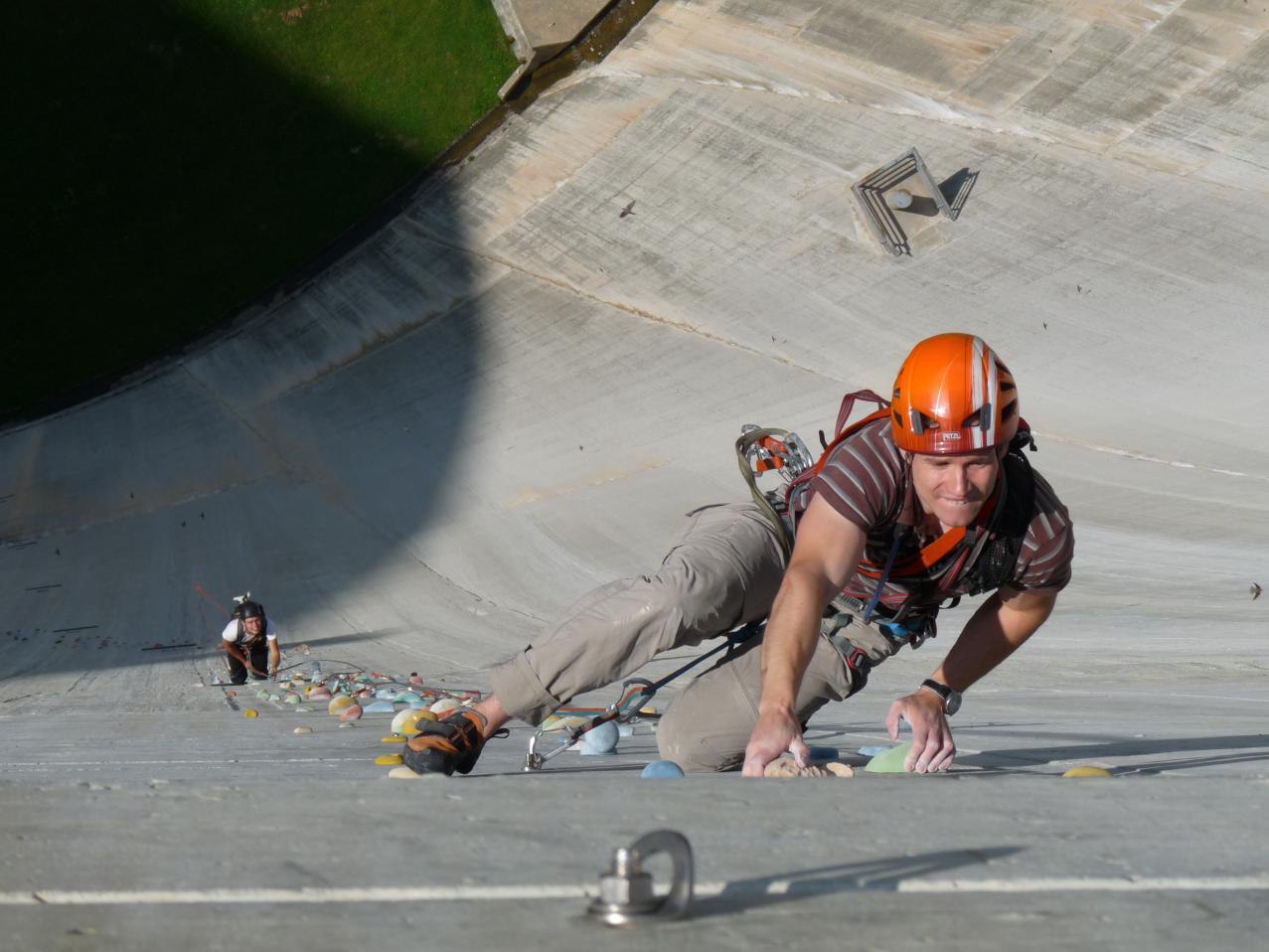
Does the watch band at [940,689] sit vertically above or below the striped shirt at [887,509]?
below

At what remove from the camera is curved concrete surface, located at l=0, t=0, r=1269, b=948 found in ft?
30.4

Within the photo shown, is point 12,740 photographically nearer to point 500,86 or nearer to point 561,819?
point 561,819

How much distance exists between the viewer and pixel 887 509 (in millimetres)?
3398

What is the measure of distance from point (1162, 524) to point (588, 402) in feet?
20.5

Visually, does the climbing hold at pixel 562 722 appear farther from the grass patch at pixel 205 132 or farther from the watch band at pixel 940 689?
the grass patch at pixel 205 132

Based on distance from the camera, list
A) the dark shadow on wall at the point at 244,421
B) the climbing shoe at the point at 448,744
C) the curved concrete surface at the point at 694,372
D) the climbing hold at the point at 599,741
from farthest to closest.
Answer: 1. the dark shadow on wall at the point at 244,421
2. the curved concrete surface at the point at 694,372
3. the climbing hold at the point at 599,741
4. the climbing shoe at the point at 448,744

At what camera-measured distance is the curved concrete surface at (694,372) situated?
926 cm

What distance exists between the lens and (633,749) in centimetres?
514

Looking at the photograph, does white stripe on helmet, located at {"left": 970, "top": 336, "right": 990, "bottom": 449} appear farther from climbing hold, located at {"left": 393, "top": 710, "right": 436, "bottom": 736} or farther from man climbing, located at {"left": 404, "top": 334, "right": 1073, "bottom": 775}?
climbing hold, located at {"left": 393, "top": 710, "right": 436, "bottom": 736}

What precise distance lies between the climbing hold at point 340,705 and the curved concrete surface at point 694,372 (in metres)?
0.66

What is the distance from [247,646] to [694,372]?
6.06 metres

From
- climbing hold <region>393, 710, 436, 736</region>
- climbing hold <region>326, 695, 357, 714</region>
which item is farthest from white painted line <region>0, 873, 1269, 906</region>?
climbing hold <region>326, 695, 357, 714</region>

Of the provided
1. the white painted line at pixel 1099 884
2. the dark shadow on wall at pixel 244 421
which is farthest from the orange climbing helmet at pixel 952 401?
the dark shadow on wall at pixel 244 421

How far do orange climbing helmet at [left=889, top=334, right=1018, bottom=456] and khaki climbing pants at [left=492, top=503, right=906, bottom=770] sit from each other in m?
0.70
